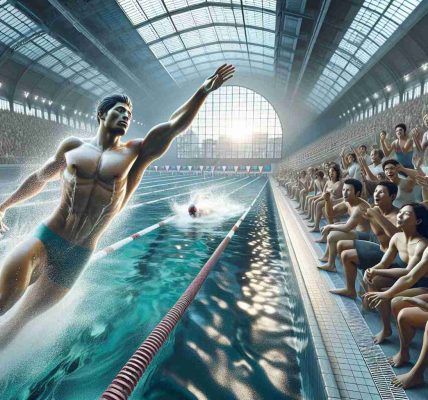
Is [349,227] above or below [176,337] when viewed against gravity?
above

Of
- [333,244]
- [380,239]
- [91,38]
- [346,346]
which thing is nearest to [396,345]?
[346,346]

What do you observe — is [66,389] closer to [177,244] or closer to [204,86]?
[204,86]

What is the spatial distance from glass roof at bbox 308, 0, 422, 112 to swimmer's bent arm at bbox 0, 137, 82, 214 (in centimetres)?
1647

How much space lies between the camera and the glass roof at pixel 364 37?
15.5m

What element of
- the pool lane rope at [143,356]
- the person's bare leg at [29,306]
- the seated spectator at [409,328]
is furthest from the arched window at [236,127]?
the seated spectator at [409,328]

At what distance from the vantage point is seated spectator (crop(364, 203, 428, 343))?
8.21ft

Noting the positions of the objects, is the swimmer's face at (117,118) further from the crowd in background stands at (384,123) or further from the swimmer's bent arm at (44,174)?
the crowd in background stands at (384,123)

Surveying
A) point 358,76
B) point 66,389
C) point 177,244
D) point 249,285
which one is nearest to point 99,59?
point 358,76

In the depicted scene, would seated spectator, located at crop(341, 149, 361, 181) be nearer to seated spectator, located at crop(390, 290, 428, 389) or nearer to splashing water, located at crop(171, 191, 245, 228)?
splashing water, located at crop(171, 191, 245, 228)

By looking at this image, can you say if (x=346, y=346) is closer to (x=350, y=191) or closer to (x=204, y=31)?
(x=350, y=191)

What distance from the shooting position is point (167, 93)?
4291 centimetres

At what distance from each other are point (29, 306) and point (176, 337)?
1.42m

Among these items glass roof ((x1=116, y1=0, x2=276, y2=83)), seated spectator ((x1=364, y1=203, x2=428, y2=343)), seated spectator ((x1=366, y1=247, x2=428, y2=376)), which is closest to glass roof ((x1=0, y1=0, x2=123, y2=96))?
glass roof ((x1=116, y1=0, x2=276, y2=83))

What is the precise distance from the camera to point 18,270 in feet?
7.48
